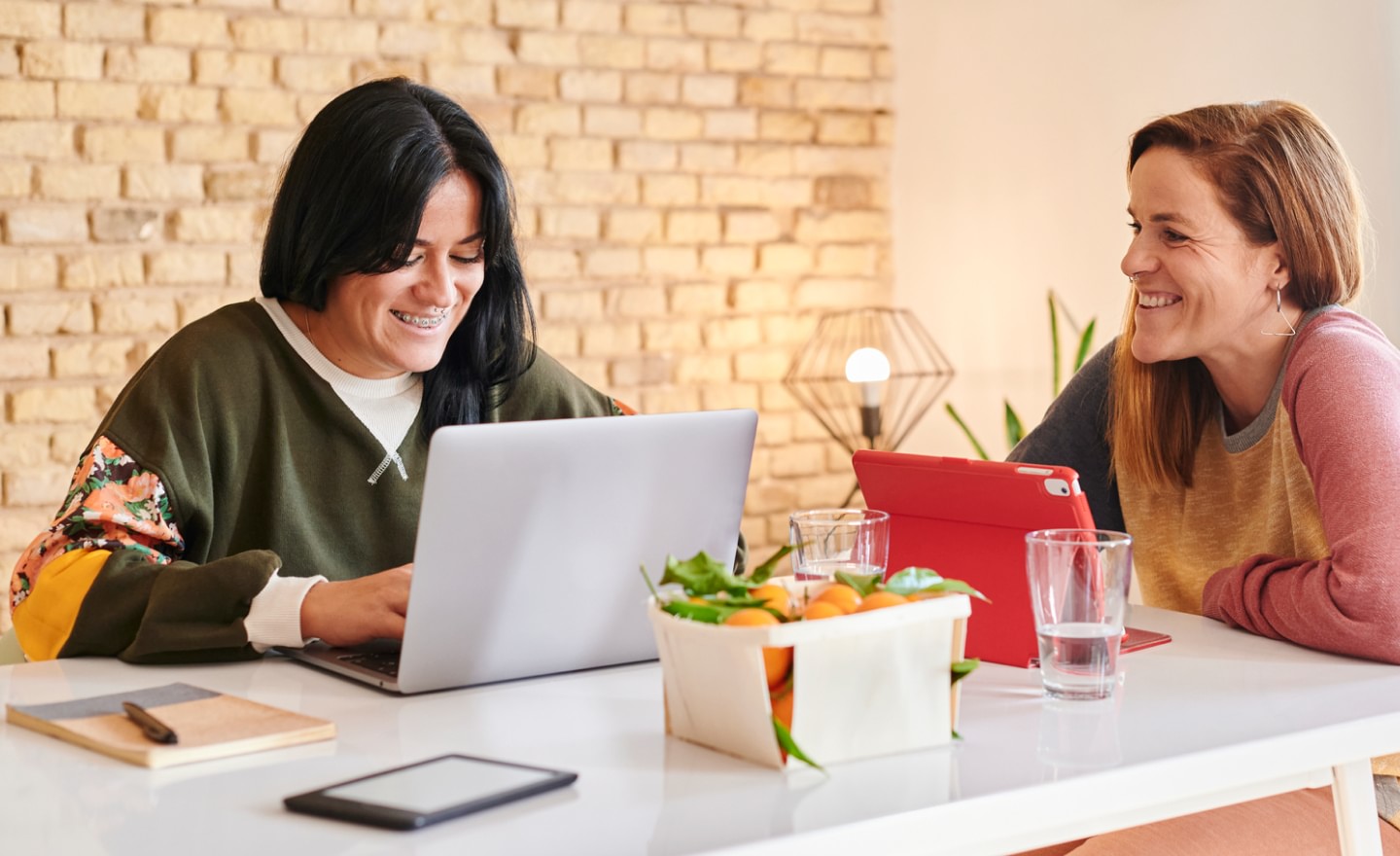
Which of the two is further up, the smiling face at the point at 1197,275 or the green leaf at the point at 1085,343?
the smiling face at the point at 1197,275

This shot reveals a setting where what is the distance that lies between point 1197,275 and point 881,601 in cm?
86

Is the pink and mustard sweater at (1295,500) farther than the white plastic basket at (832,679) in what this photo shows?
Yes

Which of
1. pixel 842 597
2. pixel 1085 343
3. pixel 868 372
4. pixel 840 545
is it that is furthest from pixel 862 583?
pixel 868 372

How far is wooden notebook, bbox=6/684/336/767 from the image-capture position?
1.13m

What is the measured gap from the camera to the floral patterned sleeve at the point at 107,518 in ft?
5.18

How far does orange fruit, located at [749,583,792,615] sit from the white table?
11cm

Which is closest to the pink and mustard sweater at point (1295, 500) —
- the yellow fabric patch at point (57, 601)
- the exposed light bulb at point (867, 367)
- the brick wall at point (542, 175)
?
the yellow fabric patch at point (57, 601)

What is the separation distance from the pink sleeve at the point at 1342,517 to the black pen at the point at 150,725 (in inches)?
41.6

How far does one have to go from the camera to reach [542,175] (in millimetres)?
3635

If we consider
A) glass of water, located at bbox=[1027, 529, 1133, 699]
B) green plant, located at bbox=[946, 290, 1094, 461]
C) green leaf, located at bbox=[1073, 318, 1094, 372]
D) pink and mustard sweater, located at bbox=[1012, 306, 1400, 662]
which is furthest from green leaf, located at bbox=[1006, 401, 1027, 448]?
glass of water, located at bbox=[1027, 529, 1133, 699]

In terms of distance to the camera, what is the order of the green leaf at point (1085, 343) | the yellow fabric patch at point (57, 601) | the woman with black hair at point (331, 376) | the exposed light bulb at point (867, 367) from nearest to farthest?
the yellow fabric patch at point (57, 601), the woman with black hair at point (331, 376), the green leaf at point (1085, 343), the exposed light bulb at point (867, 367)

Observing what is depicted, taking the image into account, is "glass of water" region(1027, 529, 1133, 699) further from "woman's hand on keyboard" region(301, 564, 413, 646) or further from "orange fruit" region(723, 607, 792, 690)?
"woman's hand on keyboard" region(301, 564, 413, 646)

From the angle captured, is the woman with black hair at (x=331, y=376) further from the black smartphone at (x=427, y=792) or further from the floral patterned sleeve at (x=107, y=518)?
the black smartphone at (x=427, y=792)

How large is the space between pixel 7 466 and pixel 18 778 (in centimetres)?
222
